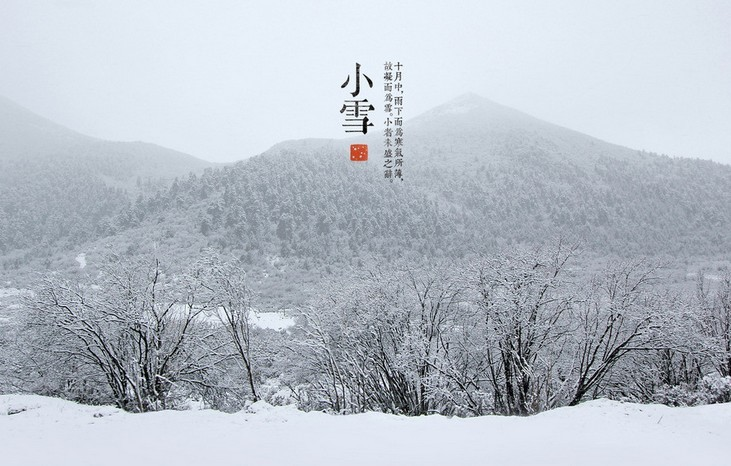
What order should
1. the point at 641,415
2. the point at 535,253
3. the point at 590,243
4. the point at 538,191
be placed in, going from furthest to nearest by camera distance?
1. the point at 538,191
2. the point at 590,243
3. the point at 535,253
4. the point at 641,415

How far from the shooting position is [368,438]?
8188mm

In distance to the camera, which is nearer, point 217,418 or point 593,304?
point 217,418

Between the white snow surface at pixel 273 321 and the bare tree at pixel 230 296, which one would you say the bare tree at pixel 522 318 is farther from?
the white snow surface at pixel 273 321

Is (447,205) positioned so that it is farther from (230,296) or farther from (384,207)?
(230,296)

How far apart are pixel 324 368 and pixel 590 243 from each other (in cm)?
5021

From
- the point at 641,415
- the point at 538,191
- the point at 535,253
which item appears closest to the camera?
the point at 641,415

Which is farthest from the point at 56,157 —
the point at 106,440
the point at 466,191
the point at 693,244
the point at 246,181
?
the point at 693,244

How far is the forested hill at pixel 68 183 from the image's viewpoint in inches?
2223

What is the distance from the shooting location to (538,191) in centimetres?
7012

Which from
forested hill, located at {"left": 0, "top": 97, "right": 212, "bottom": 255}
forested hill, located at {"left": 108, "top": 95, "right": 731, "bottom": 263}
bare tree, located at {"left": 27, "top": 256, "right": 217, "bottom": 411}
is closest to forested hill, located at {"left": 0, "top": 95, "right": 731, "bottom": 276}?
forested hill, located at {"left": 108, "top": 95, "right": 731, "bottom": 263}

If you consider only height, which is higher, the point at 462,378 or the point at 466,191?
the point at 466,191

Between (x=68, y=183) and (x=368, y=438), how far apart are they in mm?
83730

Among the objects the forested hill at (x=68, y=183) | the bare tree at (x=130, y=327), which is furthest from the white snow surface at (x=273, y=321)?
the forested hill at (x=68, y=183)

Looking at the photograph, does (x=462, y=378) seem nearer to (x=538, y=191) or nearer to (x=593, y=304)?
(x=593, y=304)
